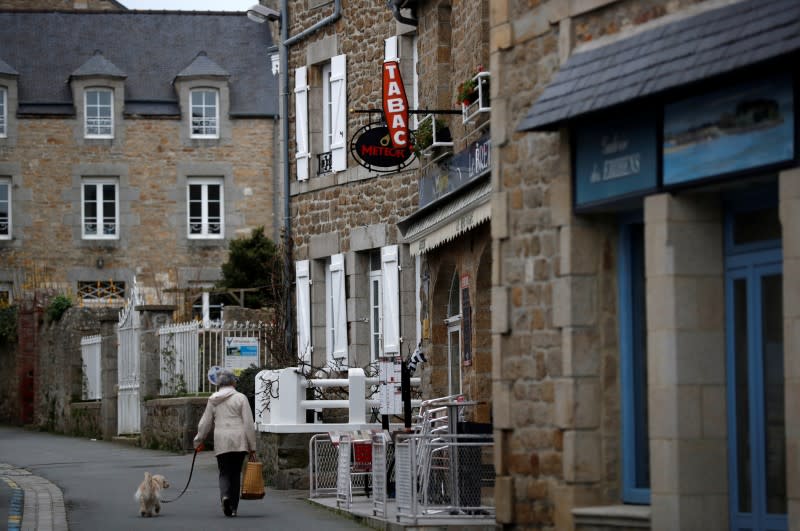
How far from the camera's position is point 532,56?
12219 millimetres

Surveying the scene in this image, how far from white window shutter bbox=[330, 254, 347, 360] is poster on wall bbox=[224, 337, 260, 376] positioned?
179cm

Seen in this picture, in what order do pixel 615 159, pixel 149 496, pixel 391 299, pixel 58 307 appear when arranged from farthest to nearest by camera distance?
1. pixel 58 307
2. pixel 391 299
3. pixel 149 496
4. pixel 615 159

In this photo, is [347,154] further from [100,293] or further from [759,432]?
[100,293]

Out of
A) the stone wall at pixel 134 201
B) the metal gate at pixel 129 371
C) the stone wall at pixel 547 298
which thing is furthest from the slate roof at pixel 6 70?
the stone wall at pixel 547 298

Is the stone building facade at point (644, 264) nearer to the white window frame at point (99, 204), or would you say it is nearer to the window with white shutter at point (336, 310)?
the window with white shutter at point (336, 310)

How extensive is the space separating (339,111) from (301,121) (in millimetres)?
1373

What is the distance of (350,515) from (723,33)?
698 cm

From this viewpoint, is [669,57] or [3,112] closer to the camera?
[669,57]

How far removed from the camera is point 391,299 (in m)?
22.2

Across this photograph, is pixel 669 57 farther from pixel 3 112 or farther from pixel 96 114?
pixel 3 112

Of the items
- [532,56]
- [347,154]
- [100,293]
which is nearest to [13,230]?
[100,293]

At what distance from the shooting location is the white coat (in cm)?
1605

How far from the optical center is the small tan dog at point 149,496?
51.7ft

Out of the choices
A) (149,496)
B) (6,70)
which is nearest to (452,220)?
(149,496)
